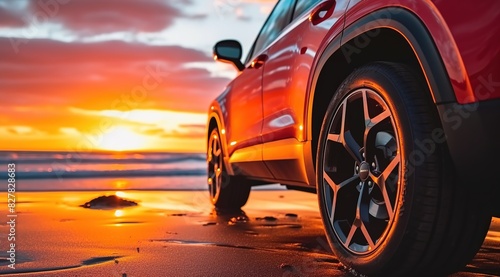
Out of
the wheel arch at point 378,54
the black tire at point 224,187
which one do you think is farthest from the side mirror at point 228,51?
the wheel arch at point 378,54

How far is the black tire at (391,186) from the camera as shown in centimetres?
209

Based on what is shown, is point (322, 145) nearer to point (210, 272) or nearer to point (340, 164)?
point (340, 164)

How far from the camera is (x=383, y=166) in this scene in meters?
2.45

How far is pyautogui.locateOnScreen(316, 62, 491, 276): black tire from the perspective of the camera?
6.87ft

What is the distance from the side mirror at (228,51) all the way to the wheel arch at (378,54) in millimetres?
2367

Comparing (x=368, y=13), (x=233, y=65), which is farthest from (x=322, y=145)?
(x=233, y=65)

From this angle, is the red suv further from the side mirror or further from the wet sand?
the side mirror

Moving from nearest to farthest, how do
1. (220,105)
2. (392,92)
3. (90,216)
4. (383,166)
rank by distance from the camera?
(392,92)
(383,166)
(90,216)
(220,105)

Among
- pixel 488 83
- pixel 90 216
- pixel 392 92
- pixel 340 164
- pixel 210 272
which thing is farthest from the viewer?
pixel 90 216

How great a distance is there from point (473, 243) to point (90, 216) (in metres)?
3.69

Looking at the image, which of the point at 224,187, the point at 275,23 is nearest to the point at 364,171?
the point at 275,23

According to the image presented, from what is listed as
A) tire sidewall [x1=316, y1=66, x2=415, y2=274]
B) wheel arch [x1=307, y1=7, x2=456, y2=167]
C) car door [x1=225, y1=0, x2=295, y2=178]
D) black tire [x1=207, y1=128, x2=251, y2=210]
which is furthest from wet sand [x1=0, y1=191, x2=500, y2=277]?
wheel arch [x1=307, y1=7, x2=456, y2=167]

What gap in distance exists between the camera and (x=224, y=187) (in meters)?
5.72

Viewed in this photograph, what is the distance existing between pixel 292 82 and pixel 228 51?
2143 mm
